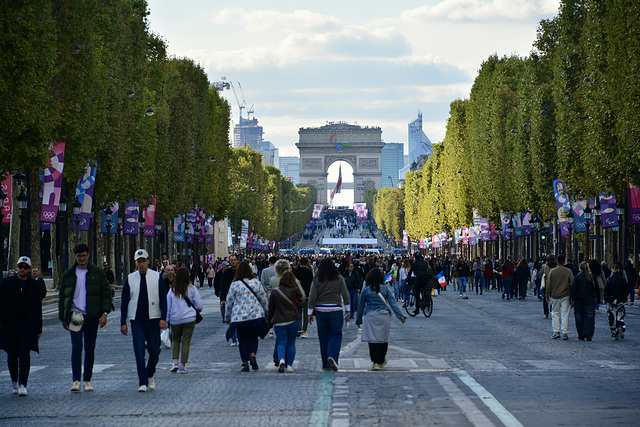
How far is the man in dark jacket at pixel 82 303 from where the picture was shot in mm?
13695

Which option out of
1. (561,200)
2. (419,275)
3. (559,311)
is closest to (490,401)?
(559,311)

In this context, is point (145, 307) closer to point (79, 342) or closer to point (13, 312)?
point (79, 342)

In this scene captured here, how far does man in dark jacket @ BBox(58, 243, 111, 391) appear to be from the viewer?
13695 mm

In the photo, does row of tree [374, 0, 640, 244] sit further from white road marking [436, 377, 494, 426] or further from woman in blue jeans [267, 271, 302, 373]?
white road marking [436, 377, 494, 426]

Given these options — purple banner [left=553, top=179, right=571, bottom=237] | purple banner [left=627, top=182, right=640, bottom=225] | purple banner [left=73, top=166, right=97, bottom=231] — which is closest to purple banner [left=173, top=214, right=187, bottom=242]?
purple banner [left=73, top=166, right=97, bottom=231]

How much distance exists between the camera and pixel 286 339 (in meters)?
16.1

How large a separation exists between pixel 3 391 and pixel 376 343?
5.28m

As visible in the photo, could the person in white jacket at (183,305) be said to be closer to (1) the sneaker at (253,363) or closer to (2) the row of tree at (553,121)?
(1) the sneaker at (253,363)

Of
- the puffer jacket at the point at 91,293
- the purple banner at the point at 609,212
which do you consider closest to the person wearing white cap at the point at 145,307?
the puffer jacket at the point at 91,293

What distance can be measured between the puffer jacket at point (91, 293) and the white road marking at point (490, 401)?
15.1 feet

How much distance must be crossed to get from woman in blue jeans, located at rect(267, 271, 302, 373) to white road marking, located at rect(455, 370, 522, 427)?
2.40 m

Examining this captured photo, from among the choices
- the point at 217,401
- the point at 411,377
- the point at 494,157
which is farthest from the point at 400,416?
the point at 494,157

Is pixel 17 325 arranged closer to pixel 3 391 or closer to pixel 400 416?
pixel 3 391

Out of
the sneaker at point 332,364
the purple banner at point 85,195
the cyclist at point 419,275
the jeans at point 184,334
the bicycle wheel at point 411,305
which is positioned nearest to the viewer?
the jeans at point 184,334
